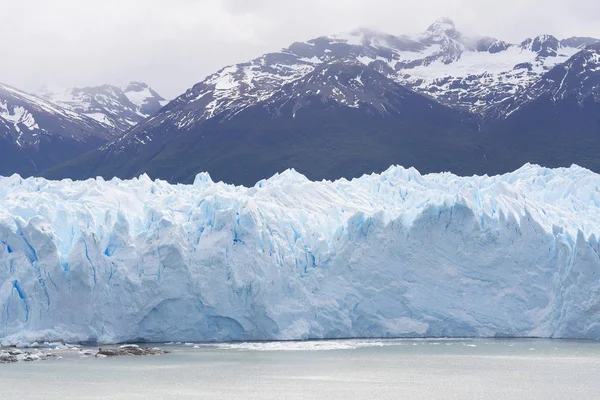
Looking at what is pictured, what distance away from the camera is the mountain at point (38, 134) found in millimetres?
114875

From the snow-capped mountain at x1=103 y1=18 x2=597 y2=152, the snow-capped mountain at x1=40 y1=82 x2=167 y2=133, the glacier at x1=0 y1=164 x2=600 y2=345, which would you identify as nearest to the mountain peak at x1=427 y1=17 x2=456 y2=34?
the snow-capped mountain at x1=103 y1=18 x2=597 y2=152

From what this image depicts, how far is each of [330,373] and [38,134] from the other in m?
104

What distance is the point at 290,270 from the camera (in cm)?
3209

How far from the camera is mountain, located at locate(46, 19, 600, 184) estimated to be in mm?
89438

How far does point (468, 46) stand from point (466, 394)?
117 m

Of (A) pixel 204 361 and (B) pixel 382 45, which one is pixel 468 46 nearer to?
(B) pixel 382 45

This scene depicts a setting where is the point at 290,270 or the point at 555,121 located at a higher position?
the point at 555,121

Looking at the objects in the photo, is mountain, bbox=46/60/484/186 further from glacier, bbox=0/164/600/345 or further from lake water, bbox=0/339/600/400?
lake water, bbox=0/339/600/400

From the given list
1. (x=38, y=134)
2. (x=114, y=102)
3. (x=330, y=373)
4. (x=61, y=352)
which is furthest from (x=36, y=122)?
(x=330, y=373)

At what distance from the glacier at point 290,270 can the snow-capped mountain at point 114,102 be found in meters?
113

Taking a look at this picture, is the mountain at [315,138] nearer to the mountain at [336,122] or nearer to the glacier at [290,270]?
the mountain at [336,122]

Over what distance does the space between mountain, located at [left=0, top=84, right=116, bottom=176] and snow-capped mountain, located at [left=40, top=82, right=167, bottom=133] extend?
31.9ft

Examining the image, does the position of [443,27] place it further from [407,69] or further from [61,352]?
[61,352]

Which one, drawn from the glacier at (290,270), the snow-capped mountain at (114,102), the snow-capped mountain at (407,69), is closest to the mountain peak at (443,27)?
the snow-capped mountain at (407,69)
